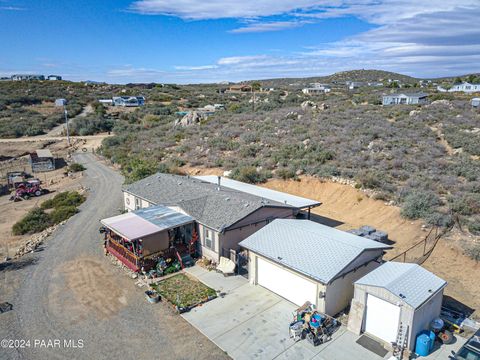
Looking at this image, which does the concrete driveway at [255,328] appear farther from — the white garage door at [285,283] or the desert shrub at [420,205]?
the desert shrub at [420,205]

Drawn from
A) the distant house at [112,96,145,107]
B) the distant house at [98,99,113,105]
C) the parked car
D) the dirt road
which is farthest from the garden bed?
the distant house at [98,99,113,105]

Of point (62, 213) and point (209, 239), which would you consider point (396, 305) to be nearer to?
point (209, 239)

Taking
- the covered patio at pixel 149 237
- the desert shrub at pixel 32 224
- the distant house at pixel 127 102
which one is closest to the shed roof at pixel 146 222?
the covered patio at pixel 149 237

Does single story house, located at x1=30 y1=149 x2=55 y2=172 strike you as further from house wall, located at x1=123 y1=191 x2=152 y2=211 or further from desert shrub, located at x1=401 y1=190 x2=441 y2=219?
desert shrub, located at x1=401 y1=190 x2=441 y2=219

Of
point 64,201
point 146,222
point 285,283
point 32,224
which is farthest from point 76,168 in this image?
point 285,283

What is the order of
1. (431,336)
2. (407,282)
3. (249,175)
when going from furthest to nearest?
(249,175) < (407,282) < (431,336)

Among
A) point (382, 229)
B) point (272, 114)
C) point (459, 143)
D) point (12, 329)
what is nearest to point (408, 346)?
point (382, 229)

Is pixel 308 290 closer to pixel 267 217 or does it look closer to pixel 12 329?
pixel 267 217
